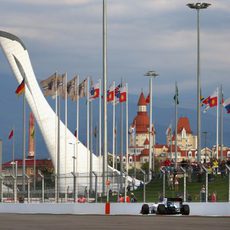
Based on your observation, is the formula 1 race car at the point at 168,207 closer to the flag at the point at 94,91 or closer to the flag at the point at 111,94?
the flag at the point at 94,91

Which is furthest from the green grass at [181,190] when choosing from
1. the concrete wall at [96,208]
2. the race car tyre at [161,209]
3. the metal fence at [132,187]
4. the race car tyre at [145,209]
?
the race car tyre at [145,209]

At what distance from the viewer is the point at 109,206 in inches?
2251

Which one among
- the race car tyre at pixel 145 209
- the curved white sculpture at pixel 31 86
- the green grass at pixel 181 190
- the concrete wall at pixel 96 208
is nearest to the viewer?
the concrete wall at pixel 96 208

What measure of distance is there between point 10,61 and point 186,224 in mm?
93006

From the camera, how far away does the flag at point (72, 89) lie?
301 ft

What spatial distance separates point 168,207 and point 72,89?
39662mm

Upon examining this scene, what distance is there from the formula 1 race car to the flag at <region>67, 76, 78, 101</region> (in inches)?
1458

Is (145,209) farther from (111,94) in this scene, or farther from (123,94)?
(111,94)

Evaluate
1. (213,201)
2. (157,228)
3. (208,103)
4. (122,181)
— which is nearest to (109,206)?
(122,181)

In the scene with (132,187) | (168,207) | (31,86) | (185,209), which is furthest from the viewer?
(31,86)

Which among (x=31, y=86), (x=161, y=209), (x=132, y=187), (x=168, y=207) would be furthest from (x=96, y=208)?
(x=31, y=86)

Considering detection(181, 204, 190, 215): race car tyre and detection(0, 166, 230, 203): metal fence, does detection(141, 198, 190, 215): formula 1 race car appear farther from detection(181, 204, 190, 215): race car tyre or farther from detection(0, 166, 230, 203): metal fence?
detection(0, 166, 230, 203): metal fence

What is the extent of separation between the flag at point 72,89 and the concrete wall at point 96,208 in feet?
93.2

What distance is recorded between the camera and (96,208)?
58031mm
